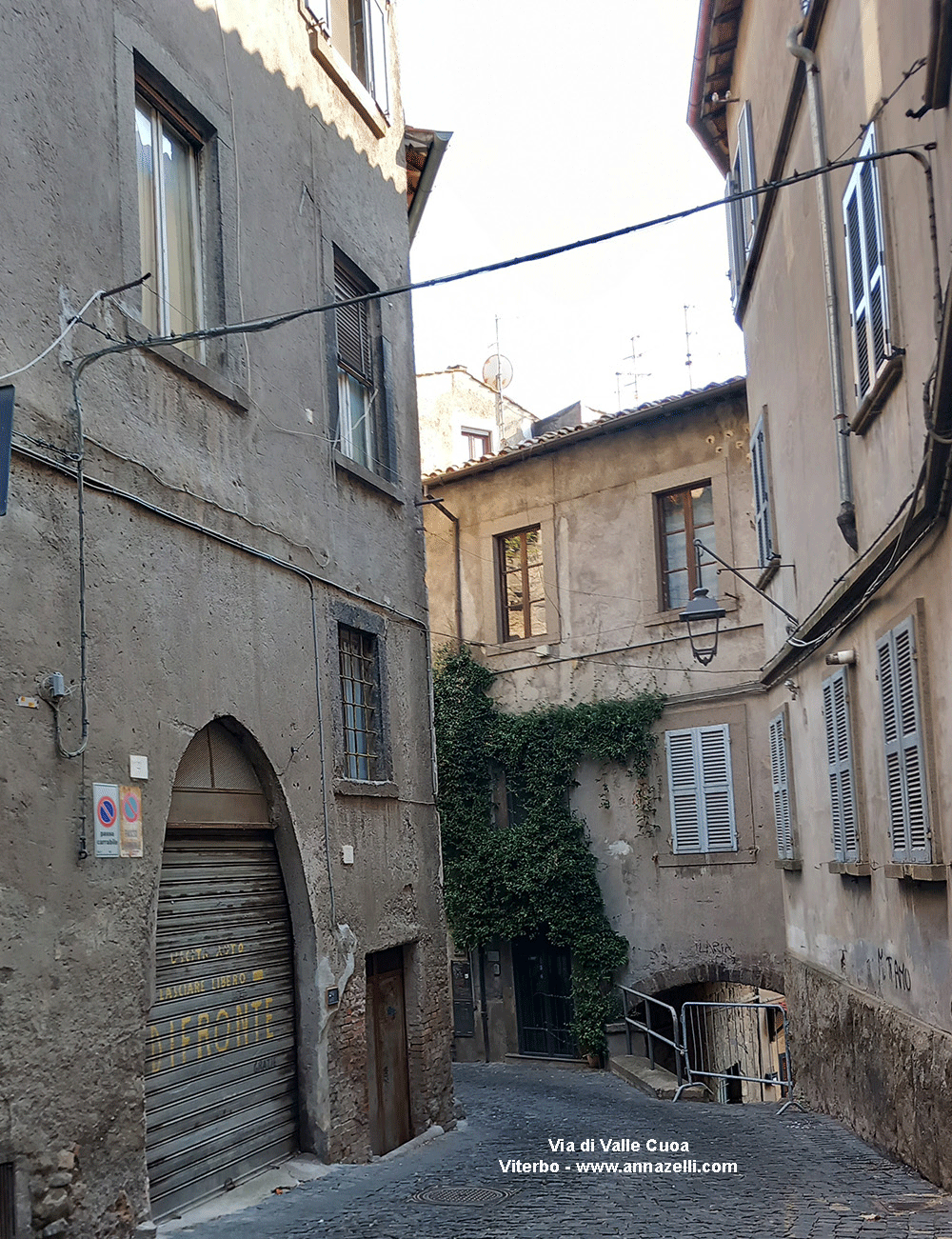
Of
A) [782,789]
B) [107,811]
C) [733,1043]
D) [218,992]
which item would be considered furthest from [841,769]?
[733,1043]

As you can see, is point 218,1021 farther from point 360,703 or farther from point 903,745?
point 903,745

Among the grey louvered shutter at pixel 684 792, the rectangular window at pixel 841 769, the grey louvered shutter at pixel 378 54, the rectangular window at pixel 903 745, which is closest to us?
the rectangular window at pixel 903 745

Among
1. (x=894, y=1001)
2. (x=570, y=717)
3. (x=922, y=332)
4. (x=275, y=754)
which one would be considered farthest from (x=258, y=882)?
(x=570, y=717)

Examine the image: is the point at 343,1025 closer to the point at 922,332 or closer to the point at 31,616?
the point at 31,616

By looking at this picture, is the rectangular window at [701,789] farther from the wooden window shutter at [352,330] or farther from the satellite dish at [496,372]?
the satellite dish at [496,372]

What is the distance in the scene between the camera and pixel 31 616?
22.6 ft

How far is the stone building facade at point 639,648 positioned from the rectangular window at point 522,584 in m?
0.03

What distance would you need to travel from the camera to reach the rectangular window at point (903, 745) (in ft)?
25.6

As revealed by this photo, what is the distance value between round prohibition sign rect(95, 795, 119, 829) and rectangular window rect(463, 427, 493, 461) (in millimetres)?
24374

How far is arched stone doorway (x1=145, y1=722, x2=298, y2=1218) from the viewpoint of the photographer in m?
8.08

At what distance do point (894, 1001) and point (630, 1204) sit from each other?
2341 millimetres

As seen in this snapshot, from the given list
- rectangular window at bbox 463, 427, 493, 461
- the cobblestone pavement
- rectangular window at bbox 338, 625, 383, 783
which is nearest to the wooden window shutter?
rectangular window at bbox 338, 625, 383, 783

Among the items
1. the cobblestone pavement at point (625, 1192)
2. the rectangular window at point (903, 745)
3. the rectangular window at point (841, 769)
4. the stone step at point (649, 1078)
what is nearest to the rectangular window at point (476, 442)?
the stone step at point (649, 1078)

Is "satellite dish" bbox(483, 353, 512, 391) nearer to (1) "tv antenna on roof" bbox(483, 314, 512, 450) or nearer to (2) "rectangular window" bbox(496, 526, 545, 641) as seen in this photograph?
(1) "tv antenna on roof" bbox(483, 314, 512, 450)
